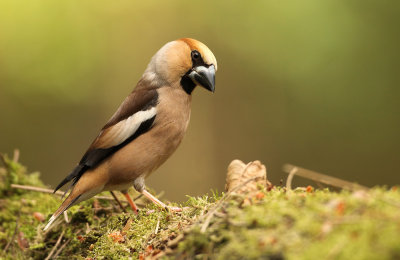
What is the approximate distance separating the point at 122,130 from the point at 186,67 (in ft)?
2.84

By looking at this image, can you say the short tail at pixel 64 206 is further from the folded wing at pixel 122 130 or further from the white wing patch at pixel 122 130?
the white wing patch at pixel 122 130

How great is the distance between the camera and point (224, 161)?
10.2 m

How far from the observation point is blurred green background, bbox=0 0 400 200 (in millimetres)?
9430

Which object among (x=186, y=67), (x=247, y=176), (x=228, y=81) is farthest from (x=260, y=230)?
(x=228, y=81)

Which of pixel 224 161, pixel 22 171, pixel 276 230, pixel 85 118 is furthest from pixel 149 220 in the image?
pixel 85 118

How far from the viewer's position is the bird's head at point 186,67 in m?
4.14

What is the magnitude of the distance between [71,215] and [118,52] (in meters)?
7.86

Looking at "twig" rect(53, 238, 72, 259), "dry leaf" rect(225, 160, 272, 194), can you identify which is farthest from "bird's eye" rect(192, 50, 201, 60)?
"twig" rect(53, 238, 72, 259)

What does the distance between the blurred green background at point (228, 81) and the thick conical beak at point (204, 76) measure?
5.80m

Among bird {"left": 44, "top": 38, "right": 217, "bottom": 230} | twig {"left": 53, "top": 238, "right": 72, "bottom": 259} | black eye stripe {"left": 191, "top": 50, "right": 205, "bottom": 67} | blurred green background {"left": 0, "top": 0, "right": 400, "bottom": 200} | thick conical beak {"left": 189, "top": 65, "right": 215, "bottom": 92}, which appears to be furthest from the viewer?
blurred green background {"left": 0, "top": 0, "right": 400, "bottom": 200}

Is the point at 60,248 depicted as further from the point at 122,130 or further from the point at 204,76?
the point at 204,76

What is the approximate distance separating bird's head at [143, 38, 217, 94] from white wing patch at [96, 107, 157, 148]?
1.34 feet

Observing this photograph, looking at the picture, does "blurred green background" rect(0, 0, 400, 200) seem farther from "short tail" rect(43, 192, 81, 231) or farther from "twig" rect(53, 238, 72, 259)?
"twig" rect(53, 238, 72, 259)

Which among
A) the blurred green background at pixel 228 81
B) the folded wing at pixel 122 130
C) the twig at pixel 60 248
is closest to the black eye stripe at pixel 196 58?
the folded wing at pixel 122 130
